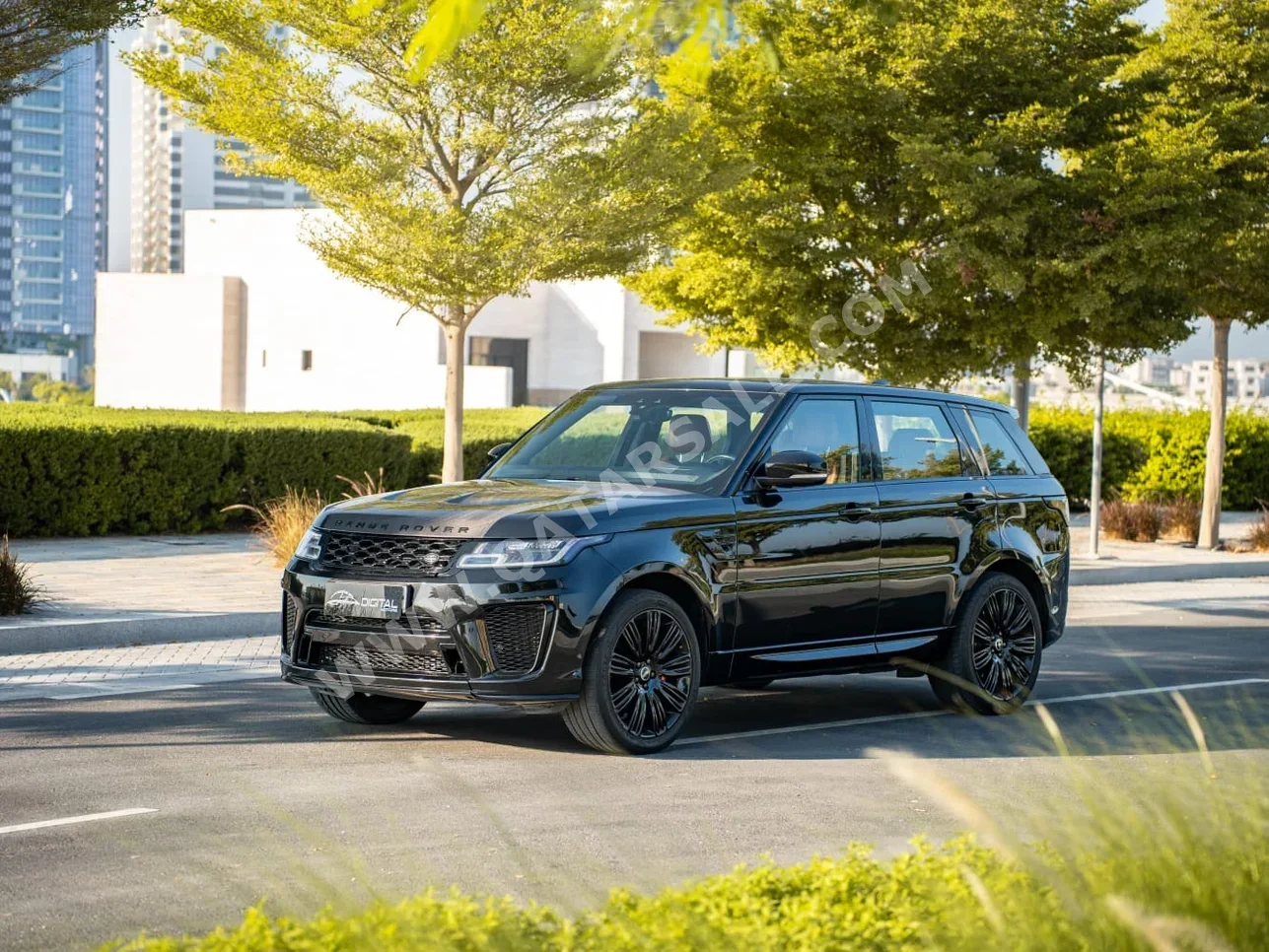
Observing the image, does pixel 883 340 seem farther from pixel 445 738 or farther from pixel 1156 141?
pixel 445 738

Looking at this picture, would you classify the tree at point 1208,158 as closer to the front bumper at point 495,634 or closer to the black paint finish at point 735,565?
the black paint finish at point 735,565

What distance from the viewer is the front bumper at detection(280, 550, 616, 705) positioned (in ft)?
25.8

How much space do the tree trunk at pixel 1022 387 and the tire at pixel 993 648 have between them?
36.2 feet

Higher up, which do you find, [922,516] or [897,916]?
[922,516]

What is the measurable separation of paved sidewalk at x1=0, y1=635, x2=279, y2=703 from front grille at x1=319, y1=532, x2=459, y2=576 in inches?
104

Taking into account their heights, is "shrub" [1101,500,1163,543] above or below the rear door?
below

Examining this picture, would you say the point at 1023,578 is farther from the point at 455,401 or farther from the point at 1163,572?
the point at 1163,572


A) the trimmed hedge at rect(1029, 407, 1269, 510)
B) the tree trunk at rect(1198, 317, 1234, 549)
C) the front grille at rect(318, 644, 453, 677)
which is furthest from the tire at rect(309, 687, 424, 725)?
the trimmed hedge at rect(1029, 407, 1269, 510)

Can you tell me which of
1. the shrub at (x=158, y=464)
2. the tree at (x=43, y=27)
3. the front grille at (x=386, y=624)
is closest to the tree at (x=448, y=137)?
the tree at (x=43, y=27)

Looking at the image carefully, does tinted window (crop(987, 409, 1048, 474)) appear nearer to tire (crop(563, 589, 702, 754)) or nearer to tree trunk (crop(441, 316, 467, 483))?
tire (crop(563, 589, 702, 754))

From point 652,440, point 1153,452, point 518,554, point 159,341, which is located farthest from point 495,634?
point 159,341

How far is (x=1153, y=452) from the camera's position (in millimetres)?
29469

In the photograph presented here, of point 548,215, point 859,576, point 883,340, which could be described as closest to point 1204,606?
point 883,340

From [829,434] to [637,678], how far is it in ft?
6.76
